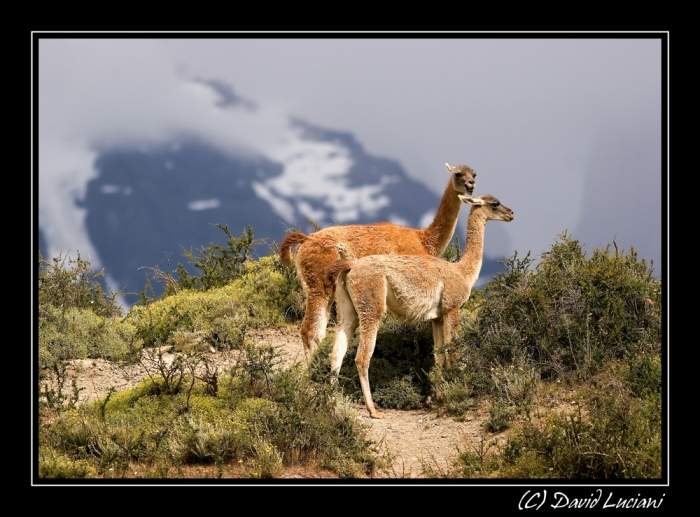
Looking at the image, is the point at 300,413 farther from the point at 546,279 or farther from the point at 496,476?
the point at 546,279

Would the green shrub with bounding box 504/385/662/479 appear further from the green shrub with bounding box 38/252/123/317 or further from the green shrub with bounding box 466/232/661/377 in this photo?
the green shrub with bounding box 38/252/123/317

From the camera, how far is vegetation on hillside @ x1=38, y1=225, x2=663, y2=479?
345 inches

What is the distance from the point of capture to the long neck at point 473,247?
491 inches

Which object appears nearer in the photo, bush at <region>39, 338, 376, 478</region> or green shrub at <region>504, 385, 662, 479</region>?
green shrub at <region>504, 385, 662, 479</region>

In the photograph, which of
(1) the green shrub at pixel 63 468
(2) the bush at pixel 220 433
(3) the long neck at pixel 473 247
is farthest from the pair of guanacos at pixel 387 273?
(1) the green shrub at pixel 63 468

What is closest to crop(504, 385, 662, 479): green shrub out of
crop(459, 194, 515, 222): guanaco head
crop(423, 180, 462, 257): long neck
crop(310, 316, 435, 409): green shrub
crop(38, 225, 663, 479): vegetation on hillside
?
crop(38, 225, 663, 479): vegetation on hillside

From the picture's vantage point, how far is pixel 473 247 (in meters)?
12.7

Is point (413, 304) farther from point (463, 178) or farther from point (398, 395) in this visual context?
point (463, 178)

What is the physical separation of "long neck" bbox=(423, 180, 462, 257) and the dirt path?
3.10 metres

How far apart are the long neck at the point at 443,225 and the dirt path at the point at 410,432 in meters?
3.10

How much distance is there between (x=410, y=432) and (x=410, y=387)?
48.9 inches

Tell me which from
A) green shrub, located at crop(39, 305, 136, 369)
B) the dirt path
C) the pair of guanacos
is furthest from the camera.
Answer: green shrub, located at crop(39, 305, 136, 369)

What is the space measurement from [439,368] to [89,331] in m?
6.83
